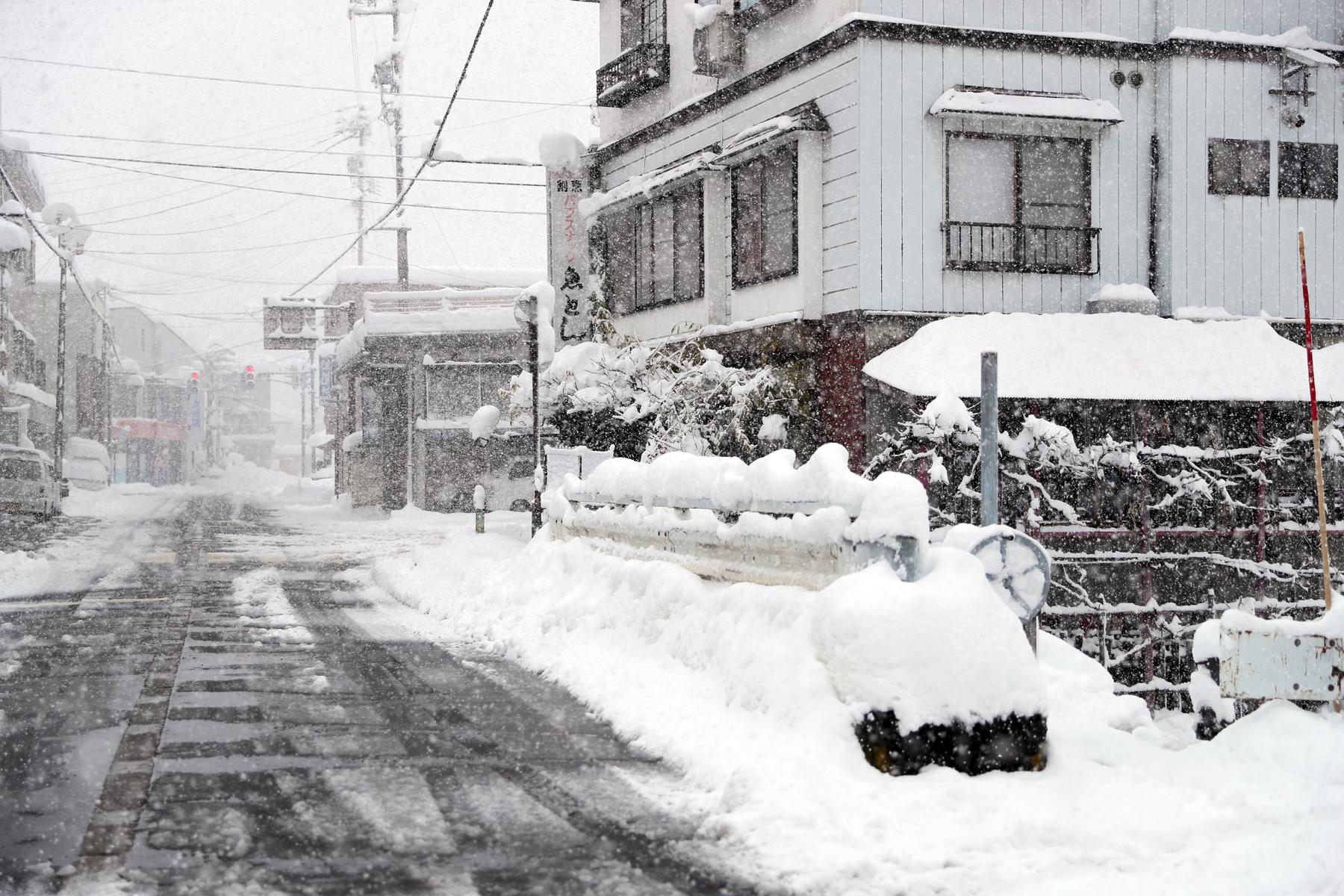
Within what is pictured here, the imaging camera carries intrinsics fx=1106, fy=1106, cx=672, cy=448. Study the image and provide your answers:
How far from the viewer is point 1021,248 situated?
15.2 m

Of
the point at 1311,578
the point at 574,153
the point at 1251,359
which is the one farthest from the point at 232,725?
the point at 574,153

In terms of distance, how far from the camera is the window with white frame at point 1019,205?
15.1m

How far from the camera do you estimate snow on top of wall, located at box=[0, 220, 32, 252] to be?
36250mm

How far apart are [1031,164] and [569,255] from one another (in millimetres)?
9225

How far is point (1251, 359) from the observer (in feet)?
46.4

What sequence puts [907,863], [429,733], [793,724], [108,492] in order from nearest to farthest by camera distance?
1. [907,863]
2. [793,724]
3. [429,733]
4. [108,492]

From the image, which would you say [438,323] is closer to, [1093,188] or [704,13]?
[704,13]

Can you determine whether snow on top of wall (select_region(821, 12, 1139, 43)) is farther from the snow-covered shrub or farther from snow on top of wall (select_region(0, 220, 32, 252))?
snow on top of wall (select_region(0, 220, 32, 252))

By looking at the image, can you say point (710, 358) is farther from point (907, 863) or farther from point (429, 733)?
point (907, 863)

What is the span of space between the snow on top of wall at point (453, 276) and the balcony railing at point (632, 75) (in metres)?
25.2

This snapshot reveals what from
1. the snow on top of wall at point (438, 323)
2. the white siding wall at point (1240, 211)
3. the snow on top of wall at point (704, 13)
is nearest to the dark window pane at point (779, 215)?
the snow on top of wall at point (704, 13)

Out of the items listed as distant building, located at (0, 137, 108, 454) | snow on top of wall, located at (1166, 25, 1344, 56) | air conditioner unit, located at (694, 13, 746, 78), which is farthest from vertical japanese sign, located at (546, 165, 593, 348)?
distant building, located at (0, 137, 108, 454)

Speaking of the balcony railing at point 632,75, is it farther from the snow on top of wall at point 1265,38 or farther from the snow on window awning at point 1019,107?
the snow on top of wall at point 1265,38

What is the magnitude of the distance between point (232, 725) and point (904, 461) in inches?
376
